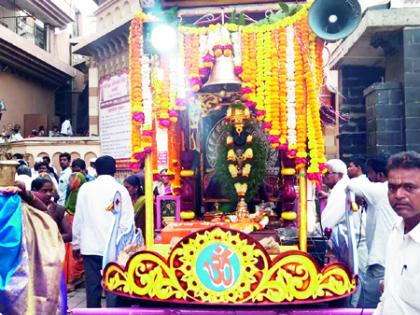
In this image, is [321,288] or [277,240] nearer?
[321,288]

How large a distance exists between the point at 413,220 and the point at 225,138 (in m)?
3.69

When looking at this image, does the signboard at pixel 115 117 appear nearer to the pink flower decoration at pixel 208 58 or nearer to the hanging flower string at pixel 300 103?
the pink flower decoration at pixel 208 58

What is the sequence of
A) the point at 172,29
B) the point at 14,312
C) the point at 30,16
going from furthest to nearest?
the point at 30,16 < the point at 172,29 < the point at 14,312

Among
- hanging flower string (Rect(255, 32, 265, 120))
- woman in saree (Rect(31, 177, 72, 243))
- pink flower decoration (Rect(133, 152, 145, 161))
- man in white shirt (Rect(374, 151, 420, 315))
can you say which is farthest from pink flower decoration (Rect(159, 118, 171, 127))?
man in white shirt (Rect(374, 151, 420, 315))

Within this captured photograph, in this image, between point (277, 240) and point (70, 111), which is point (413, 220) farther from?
point (70, 111)

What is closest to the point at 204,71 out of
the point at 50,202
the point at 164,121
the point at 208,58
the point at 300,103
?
the point at 208,58

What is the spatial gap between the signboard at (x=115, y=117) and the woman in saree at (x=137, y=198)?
8.89 meters

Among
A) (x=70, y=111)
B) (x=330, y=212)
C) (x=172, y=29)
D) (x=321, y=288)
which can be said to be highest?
(x=70, y=111)

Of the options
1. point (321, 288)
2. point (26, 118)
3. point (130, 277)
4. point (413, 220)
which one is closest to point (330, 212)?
point (321, 288)

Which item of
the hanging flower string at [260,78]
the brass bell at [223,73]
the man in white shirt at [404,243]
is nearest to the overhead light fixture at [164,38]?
the brass bell at [223,73]

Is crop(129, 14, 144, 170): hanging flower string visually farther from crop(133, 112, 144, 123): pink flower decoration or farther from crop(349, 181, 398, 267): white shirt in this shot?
crop(349, 181, 398, 267): white shirt

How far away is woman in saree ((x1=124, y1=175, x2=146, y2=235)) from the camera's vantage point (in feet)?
21.4

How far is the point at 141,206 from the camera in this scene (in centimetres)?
651

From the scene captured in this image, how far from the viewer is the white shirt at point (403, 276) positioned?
233cm
